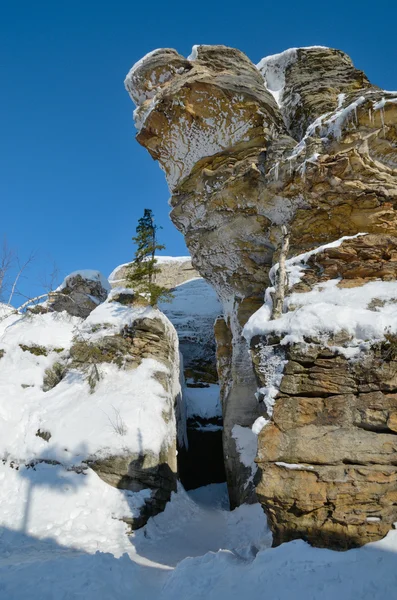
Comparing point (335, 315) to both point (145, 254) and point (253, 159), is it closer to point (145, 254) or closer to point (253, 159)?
point (253, 159)

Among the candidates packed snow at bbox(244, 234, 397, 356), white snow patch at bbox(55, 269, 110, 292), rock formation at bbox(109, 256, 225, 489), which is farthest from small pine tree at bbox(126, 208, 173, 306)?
packed snow at bbox(244, 234, 397, 356)

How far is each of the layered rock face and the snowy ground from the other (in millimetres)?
4321

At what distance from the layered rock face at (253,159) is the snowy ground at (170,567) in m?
4.32

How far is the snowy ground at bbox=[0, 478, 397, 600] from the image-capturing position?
5.51m

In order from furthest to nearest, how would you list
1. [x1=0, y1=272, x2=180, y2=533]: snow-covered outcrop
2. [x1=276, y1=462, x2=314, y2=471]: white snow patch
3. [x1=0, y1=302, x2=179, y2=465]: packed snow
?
1. [x1=0, y1=302, x2=179, y2=465]: packed snow
2. [x1=0, y1=272, x2=180, y2=533]: snow-covered outcrop
3. [x1=276, y1=462, x2=314, y2=471]: white snow patch

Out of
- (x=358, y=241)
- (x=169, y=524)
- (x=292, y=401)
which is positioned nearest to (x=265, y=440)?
(x=292, y=401)

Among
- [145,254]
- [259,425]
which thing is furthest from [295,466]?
[145,254]

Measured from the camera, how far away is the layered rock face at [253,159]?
1145cm

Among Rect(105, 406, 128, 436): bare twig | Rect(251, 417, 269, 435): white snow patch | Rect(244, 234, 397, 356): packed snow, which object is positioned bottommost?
Rect(105, 406, 128, 436): bare twig

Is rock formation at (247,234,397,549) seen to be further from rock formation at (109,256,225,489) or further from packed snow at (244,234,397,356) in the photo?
rock formation at (109,256,225,489)

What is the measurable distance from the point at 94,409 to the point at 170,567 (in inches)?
232

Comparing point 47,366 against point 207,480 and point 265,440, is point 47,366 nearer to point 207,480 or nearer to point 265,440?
point 207,480

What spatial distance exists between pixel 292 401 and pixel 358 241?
450 cm

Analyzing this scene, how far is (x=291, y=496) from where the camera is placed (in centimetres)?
683
